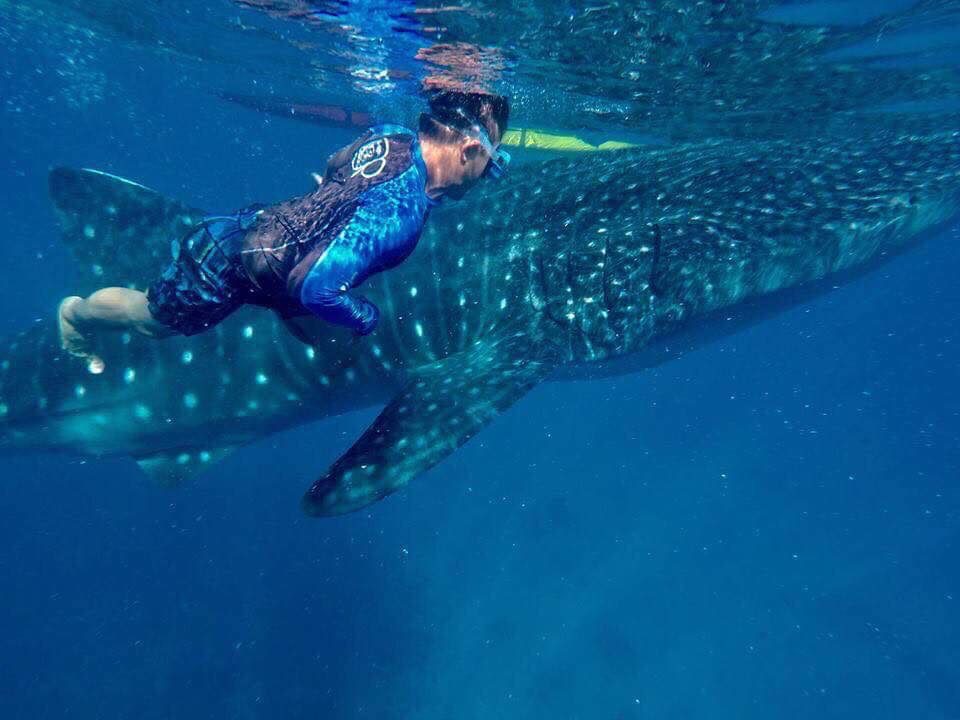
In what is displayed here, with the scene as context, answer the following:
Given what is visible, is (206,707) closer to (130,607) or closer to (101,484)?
(130,607)

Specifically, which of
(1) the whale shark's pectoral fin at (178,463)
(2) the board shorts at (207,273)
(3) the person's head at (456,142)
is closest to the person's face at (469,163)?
(3) the person's head at (456,142)

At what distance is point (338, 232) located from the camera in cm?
291

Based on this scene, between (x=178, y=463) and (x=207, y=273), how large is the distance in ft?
9.02

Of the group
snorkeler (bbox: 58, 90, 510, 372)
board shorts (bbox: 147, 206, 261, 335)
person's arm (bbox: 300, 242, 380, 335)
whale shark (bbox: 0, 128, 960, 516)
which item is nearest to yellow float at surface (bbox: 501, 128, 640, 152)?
whale shark (bbox: 0, 128, 960, 516)

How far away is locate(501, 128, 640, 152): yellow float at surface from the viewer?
15.4 m

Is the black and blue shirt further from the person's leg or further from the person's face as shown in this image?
the person's leg

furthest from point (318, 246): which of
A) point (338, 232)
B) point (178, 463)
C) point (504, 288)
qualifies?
point (178, 463)

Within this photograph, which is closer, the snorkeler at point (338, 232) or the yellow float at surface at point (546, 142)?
the snorkeler at point (338, 232)

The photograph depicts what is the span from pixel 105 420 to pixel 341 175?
12.3ft

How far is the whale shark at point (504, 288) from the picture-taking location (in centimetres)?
452

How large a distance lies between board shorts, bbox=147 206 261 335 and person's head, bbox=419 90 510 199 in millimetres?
1144

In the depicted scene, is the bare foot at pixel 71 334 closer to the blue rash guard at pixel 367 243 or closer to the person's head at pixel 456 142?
the blue rash guard at pixel 367 243

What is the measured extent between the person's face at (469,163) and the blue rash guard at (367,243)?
1.20ft

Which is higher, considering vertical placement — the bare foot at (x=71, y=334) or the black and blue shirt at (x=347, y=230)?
the black and blue shirt at (x=347, y=230)
